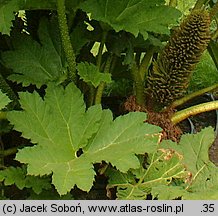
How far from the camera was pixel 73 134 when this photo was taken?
2244 mm

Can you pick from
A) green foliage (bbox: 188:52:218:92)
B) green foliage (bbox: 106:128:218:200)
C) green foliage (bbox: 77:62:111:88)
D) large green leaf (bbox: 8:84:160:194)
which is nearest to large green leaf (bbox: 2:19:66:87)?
green foliage (bbox: 77:62:111:88)

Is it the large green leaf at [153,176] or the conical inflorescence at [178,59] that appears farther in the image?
the conical inflorescence at [178,59]

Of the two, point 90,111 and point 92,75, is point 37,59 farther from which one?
point 90,111

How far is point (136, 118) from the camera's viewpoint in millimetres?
2283

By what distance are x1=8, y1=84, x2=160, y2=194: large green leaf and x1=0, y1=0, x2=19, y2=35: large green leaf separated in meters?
0.25

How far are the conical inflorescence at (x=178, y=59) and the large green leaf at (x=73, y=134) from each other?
1.36ft

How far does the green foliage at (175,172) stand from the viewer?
236 cm

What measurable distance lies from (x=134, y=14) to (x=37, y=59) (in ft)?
1.49

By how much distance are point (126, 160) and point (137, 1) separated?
632mm

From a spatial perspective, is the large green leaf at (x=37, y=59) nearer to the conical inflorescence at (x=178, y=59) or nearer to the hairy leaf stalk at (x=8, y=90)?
the hairy leaf stalk at (x=8, y=90)

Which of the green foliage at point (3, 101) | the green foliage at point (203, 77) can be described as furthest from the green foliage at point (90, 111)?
the green foliage at point (203, 77)

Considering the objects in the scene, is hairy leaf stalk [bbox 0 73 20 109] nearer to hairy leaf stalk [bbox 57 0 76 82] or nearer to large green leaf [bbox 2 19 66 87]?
large green leaf [bbox 2 19 66 87]

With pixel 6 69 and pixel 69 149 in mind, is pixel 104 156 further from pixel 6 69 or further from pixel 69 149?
pixel 6 69

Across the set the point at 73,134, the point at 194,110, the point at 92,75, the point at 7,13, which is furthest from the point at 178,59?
the point at 7,13
